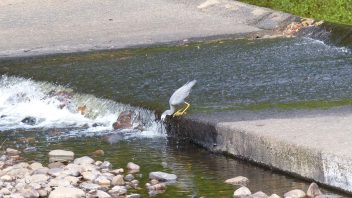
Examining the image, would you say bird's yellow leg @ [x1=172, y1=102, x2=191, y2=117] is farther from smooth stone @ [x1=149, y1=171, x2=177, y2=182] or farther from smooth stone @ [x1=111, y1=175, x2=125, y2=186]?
smooth stone @ [x1=111, y1=175, x2=125, y2=186]

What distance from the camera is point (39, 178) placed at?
7902 mm

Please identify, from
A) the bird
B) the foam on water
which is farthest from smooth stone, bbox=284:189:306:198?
the foam on water

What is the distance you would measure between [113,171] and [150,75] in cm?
371

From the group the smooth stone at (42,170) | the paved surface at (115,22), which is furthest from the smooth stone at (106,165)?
the paved surface at (115,22)

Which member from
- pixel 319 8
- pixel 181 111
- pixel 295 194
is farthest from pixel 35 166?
pixel 319 8

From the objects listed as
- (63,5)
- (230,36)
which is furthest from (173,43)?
(63,5)

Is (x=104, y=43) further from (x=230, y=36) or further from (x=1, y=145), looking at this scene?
(x=1, y=145)

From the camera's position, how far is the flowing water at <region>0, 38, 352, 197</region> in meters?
8.51

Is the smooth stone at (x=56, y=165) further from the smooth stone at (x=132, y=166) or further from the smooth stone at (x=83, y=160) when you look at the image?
the smooth stone at (x=132, y=166)

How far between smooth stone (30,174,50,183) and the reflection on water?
713mm

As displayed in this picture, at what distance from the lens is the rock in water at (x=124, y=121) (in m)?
10.2

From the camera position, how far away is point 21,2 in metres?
18.0

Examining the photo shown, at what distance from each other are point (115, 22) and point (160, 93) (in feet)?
18.4

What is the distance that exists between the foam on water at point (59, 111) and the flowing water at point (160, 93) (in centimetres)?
1
